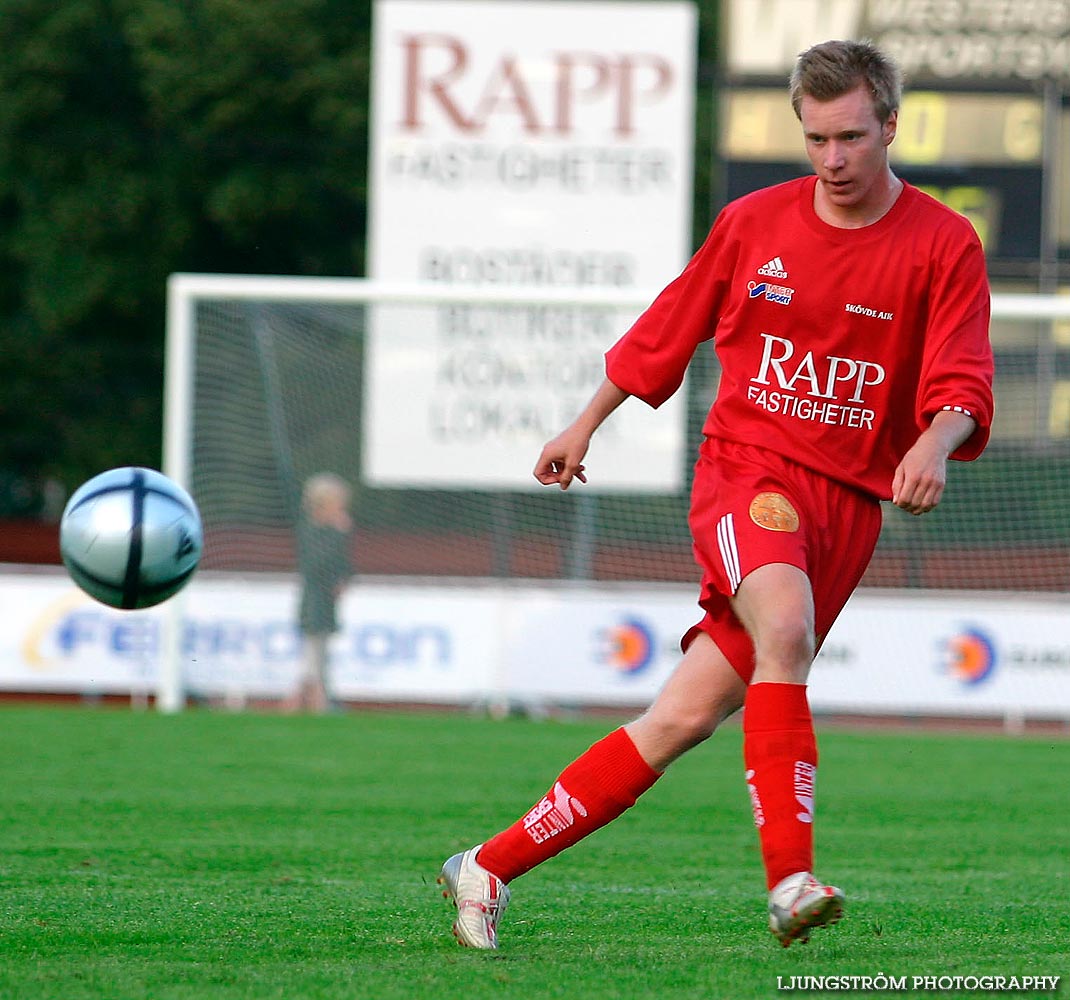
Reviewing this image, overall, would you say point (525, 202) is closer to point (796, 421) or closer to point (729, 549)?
point (796, 421)


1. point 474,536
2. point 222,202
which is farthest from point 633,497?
point 222,202

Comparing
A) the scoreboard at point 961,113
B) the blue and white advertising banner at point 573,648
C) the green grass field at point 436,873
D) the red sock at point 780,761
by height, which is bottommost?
the blue and white advertising banner at point 573,648

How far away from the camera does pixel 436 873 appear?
19.0 feet

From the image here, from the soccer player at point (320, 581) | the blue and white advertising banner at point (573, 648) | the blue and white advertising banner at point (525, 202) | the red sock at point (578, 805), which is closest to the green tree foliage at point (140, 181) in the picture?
the blue and white advertising banner at point (525, 202)

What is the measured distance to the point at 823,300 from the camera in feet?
13.8

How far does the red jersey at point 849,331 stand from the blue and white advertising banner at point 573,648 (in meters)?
9.98

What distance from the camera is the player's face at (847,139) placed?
4039mm

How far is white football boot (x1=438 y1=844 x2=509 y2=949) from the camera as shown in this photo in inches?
168

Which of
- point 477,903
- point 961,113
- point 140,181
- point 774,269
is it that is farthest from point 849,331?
point 140,181

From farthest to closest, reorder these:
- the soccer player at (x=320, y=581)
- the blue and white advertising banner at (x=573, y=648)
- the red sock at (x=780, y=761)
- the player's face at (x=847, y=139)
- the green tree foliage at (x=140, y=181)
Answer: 1. the green tree foliage at (x=140, y=181)
2. the blue and white advertising banner at (x=573, y=648)
3. the soccer player at (x=320, y=581)
4. the player's face at (x=847, y=139)
5. the red sock at (x=780, y=761)

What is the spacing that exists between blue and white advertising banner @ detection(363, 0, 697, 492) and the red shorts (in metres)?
10.3

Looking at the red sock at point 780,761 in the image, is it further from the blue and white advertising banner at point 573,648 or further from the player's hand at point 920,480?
the blue and white advertising banner at point 573,648

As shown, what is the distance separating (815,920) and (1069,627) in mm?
11064

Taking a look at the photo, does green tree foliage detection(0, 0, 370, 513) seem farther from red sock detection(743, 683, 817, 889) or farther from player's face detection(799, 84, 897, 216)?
red sock detection(743, 683, 817, 889)
